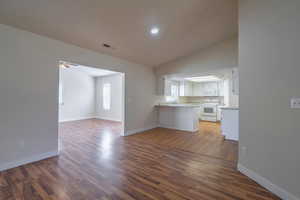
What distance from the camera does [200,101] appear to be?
8.29 meters

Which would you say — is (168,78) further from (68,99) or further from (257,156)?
(68,99)

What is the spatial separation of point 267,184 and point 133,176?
74.9 inches

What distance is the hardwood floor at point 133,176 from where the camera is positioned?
5.64 ft

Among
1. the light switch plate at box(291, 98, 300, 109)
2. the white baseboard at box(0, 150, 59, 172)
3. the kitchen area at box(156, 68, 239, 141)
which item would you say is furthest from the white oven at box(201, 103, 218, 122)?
the white baseboard at box(0, 150, 59, 172)

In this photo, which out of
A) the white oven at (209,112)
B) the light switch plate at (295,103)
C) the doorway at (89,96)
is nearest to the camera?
the light switch plate at (295,103)

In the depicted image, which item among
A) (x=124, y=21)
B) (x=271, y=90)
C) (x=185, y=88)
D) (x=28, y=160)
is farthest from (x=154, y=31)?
(x=185, y=88)

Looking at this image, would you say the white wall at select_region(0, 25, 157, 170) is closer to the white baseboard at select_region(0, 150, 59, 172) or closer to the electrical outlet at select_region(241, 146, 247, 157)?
the white baseboard at select_region(0, 150, 59, 172)

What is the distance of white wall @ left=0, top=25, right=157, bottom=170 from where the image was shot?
2322 mm

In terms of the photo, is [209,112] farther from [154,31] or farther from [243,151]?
[154,31]

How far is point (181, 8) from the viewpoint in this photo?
255 cm

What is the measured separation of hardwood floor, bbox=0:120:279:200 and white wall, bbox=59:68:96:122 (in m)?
4.54

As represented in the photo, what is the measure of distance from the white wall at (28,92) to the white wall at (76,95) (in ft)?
15.5

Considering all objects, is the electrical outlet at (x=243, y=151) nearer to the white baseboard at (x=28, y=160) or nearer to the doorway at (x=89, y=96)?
the white baseboard at (x=28, y=160)

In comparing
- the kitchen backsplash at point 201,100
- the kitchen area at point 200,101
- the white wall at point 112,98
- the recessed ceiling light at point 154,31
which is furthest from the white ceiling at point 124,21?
the kitchen backsplash at point 201,100
